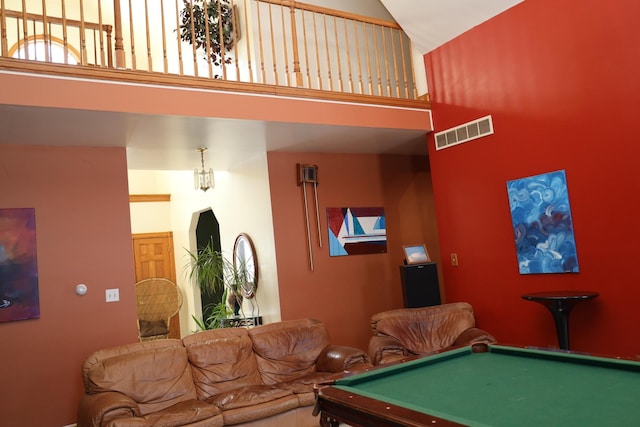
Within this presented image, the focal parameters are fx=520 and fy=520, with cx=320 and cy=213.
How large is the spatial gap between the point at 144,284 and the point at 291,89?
4.52 meters

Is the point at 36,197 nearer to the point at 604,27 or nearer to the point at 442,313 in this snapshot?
the point at 442,313

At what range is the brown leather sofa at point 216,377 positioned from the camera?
3379 millimetres

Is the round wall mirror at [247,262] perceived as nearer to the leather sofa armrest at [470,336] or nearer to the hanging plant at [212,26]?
the hanging plant at [212,26]

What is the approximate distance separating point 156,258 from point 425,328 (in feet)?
16.9

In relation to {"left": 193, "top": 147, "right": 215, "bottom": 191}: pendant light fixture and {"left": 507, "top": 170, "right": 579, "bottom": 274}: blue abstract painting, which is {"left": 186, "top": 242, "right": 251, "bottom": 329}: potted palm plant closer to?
{"left": 193, "top": 147, "right": 215, "bottom": 191}: pendant light fixture

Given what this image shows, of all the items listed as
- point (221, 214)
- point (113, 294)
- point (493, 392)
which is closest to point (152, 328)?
point (221, 214)

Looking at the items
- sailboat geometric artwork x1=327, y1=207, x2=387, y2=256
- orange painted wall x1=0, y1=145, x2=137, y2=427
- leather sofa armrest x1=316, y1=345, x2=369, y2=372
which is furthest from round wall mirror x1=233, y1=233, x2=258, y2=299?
leather sofa armrest x1=316, y1=345, x2=369, y2=372

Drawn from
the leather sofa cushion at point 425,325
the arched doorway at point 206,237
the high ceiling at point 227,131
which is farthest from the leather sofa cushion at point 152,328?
the leather sofa cushion at point 425,325

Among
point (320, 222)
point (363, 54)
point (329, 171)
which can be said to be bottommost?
point (320, 222)

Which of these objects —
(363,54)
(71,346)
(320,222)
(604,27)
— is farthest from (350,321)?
(604,27)

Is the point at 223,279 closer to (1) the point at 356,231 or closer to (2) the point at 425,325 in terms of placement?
(1) the point at 356,231

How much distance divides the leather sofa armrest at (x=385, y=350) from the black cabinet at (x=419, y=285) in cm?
66

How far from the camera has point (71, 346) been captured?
4.50m

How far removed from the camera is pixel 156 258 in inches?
327
